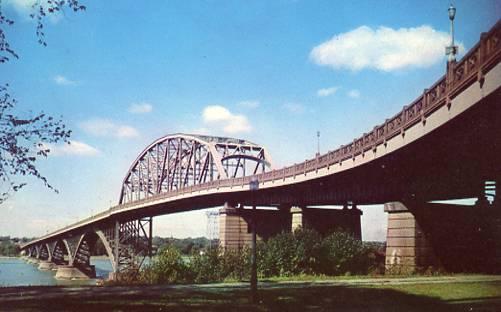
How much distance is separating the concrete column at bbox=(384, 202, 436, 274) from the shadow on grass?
12.3 m

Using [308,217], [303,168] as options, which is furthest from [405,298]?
[308,217]

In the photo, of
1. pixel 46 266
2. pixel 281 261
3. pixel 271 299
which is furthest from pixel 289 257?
pixel 46 266

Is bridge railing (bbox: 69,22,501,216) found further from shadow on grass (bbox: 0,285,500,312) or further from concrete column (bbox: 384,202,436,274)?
shadow on grass (bbox: 0,285,500,312)

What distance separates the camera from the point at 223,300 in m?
15.0

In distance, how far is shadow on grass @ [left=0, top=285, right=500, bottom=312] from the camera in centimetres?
1343

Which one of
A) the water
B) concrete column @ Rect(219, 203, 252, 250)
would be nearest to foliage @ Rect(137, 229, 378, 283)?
concrete column @ Rect(219, 203, 252, 250)

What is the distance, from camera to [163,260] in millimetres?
28734

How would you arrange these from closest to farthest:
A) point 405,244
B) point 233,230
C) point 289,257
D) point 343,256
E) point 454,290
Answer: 1. point 454,290
2. point 289,257
3. point 343,256
4. point 405,244
5. point 233,230

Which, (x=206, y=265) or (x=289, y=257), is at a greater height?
(x=289, y=257)

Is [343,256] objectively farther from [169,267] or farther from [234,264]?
[169,267]

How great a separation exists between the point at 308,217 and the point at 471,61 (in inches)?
1275

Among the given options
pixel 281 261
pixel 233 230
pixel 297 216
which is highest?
pixel 297 216

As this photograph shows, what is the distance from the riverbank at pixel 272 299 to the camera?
13.6 metres

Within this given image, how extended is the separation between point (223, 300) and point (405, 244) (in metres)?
18.9
